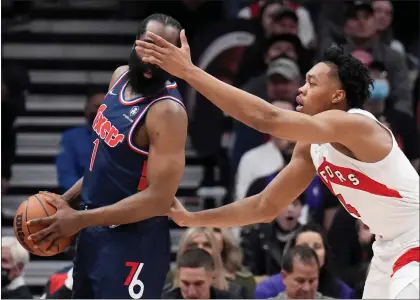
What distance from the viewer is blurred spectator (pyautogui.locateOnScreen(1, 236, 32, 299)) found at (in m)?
7.31

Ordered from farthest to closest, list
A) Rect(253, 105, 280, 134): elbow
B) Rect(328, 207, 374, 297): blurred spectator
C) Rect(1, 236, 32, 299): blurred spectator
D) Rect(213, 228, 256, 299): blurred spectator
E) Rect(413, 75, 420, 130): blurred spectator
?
Rect(413, 75, 420, 130): blurred spectator → Rect(328, 207, 374, 297): blurred spectator → Rect(213, 228, 256, 299): blurred spectator → Rect(1, 236, 32, 299): blurred spectator → Rect(253, 105, 280, 134): elbow

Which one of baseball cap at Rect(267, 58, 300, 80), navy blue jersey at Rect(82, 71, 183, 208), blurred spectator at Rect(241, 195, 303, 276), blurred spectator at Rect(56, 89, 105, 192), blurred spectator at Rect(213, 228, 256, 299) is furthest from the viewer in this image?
baseball cap at Rect(267, 58, 300, 80)

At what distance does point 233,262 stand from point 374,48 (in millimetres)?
2974

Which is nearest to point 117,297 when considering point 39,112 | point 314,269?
point 314,269

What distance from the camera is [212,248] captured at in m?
7.68

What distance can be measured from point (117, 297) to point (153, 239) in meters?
0.35

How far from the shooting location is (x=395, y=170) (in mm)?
5379

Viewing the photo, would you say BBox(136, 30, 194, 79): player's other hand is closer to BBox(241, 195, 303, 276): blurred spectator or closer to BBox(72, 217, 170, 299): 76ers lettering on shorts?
Answer: BBox(72, 217, 170, 299): 76ers lettering on shorts

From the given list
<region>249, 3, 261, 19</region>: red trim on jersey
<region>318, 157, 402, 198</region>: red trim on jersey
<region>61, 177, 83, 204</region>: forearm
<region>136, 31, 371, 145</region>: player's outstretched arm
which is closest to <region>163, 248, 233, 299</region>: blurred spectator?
<region>61, 177, 83, 204</region>: forearm

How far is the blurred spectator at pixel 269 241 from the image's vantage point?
8289 millimetres

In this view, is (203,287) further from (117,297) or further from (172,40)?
(172,40)

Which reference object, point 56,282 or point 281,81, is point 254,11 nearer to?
point 281,81

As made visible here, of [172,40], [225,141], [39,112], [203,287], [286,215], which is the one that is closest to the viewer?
[172,40]

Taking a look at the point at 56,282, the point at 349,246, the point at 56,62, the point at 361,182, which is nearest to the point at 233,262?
the point at 349,246
